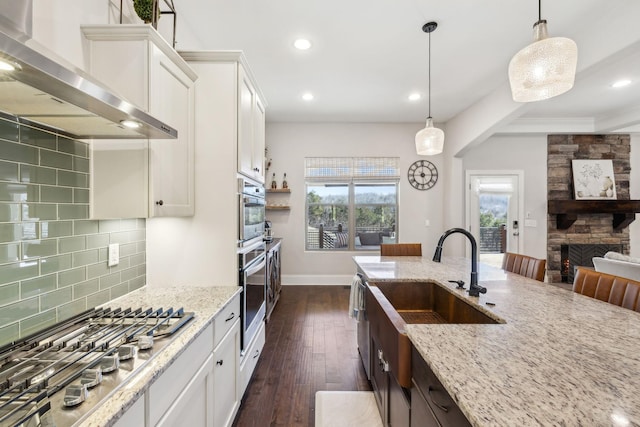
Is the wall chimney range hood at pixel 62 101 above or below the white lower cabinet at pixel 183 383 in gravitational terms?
above

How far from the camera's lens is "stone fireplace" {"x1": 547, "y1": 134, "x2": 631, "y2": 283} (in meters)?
5.14

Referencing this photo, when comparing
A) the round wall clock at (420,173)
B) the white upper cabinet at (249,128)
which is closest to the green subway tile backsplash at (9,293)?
the white upper cabinet at (249,128)

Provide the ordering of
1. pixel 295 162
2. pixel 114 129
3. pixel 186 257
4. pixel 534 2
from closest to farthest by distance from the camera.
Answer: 1. pixel 114 129
2. pixel 186 257
3. pixel 534 2
4. pixel 295 162

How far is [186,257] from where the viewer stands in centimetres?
192

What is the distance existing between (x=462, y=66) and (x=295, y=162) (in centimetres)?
295

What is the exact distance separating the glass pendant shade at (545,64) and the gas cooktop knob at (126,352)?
7.64 feet

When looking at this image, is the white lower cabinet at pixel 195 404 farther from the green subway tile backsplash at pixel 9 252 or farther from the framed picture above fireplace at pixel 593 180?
the framed picture above fireplace at pixel 593 180

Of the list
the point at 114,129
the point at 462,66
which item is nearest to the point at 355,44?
the point at 462,66

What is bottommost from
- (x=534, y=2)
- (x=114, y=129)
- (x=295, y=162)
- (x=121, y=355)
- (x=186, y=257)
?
(x=121, y=355)

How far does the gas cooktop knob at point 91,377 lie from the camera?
0.82 metres

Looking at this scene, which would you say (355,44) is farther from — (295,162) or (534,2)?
(295,162)

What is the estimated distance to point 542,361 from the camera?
90cm

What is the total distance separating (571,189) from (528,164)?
2.98ft

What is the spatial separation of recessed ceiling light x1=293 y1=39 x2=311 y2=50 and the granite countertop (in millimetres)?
2311
